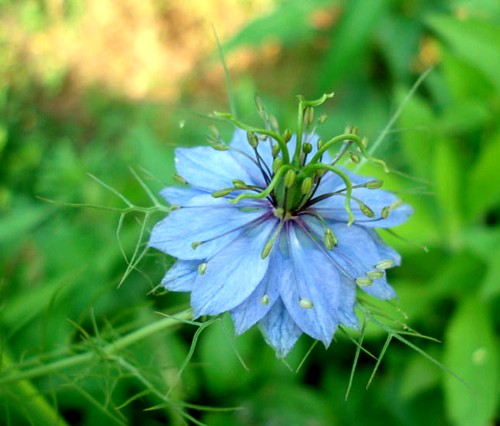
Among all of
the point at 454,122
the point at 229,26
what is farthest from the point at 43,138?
the point at 454,122

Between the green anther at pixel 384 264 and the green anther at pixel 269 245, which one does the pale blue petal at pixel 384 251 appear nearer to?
the green anther at pixel 384 264

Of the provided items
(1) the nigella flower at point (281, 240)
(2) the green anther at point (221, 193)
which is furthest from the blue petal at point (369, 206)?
(2) the green anther at point (221, 193)

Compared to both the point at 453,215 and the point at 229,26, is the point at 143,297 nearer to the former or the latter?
the point at 453,215

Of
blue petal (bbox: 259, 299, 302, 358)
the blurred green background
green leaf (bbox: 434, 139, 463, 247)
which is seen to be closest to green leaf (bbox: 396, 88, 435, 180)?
the blurred green background

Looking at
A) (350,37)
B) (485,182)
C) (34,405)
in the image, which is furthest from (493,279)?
(350,37)

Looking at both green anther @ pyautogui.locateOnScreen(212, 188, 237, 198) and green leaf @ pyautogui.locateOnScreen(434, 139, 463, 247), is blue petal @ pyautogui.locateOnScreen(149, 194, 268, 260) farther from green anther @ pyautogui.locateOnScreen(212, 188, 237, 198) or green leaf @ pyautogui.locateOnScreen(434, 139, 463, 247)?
green leaf @ pyautogui.locateOnScreen(434, 139, 463, 247)

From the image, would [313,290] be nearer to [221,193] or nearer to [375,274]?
[375,274]

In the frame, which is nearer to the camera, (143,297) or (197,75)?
(143,297)
